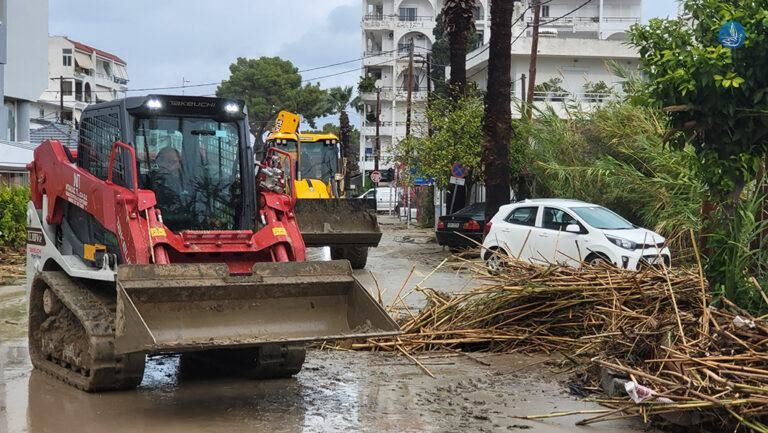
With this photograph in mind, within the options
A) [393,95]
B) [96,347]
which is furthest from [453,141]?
[393,95]

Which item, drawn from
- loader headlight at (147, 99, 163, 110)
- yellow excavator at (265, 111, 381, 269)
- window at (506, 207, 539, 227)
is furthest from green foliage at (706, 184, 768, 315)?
yellow excavator at (265, 111, 381, 269)

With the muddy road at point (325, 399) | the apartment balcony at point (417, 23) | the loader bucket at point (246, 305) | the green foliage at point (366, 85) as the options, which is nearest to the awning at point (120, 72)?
the apartment balcony at point (417, 23)

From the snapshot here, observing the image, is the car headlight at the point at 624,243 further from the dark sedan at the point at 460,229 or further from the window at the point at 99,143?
the window at the point at 99,143

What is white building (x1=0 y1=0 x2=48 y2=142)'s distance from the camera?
1660 inches

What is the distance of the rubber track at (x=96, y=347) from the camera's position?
29.9ft

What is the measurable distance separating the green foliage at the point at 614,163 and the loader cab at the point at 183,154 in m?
9.49

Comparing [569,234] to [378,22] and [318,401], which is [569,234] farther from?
[378,22]

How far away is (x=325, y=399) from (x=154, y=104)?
3.54m

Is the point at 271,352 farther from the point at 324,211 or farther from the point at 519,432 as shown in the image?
the point at 324,211

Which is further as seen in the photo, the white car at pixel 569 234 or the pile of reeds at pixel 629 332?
the white car at pixel 569 234

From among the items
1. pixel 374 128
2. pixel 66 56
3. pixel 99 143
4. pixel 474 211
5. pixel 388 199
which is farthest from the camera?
pixel 66 56

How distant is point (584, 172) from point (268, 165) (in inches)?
627

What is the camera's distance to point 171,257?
980cm

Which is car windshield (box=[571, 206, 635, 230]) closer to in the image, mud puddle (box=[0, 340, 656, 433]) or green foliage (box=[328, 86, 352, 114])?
mud puddle (box=[0, 340, 656, 433])
